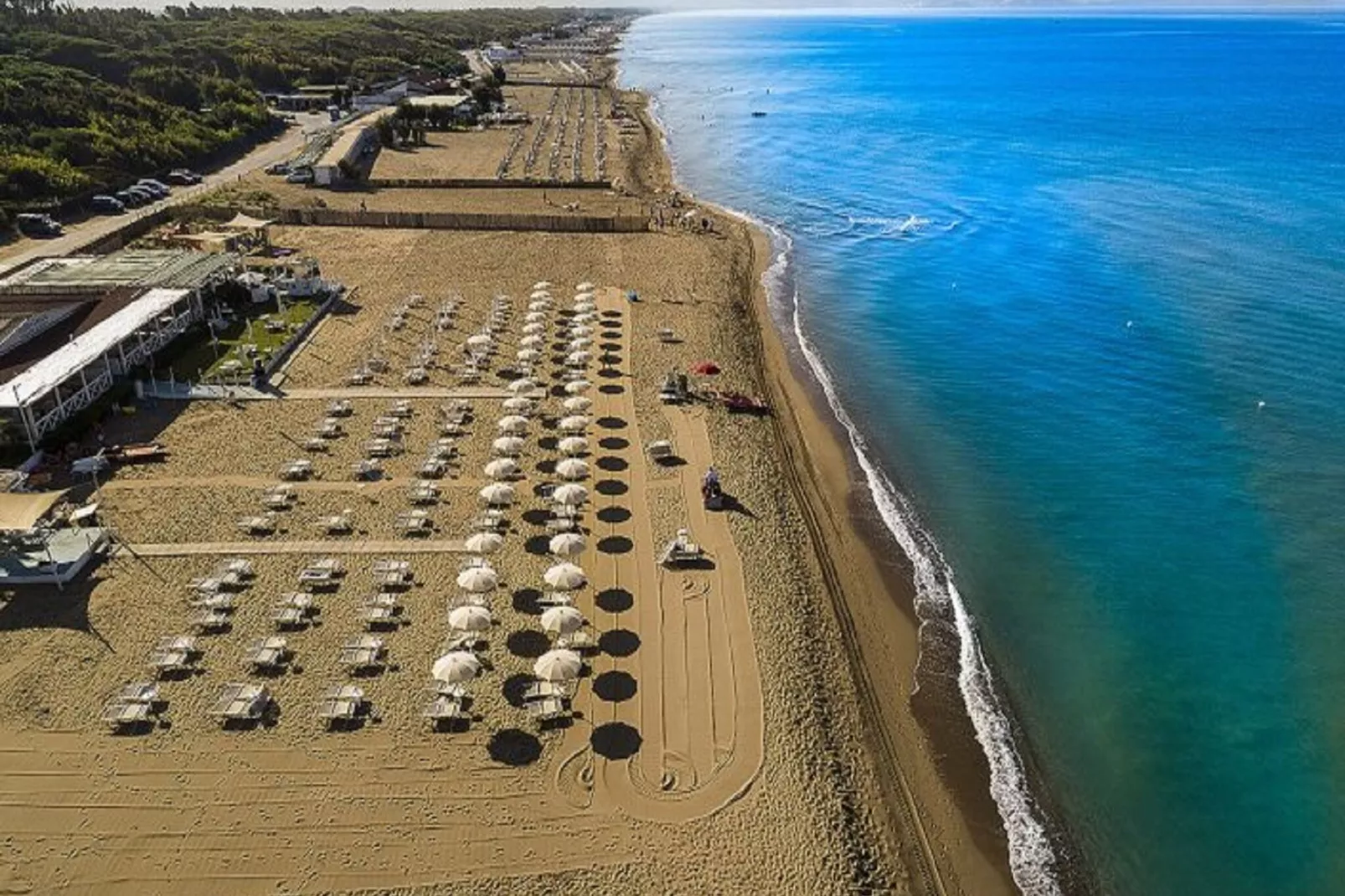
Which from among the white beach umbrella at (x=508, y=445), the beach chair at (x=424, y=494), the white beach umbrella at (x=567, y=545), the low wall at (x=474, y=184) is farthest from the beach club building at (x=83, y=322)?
the low wall at (x=474, y=184)

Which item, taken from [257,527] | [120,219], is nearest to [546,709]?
[257,527]

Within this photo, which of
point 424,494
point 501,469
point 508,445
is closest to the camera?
point 424,494

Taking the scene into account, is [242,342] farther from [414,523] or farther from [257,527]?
[414,523]

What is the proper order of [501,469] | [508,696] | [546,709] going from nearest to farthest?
[546,709]
[508,696]
[501,469]

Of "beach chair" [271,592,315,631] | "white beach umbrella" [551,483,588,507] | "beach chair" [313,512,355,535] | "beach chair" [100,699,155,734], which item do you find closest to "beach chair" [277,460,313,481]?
"beach chair" [313,512,355,535]

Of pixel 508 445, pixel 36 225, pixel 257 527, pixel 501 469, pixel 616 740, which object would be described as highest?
pixel 36 225

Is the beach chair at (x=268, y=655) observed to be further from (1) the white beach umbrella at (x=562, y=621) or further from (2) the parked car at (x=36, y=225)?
(2) the parked car at (x=36, y=225)

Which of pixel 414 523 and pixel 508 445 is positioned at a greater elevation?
pixel 508 445

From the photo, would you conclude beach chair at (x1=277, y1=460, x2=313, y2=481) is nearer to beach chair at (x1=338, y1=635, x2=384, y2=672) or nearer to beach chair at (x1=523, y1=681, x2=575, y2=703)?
beach chair at (x1=338, y1=635, x2=384, y2=672)
